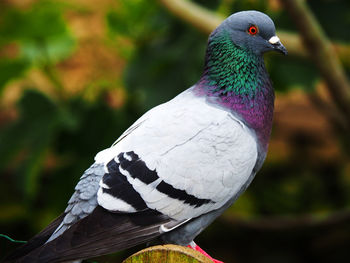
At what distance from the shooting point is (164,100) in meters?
4.80

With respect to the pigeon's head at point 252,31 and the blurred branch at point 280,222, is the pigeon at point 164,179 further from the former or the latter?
the blurred branch at point 280,222

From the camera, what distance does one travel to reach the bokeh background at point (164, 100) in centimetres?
482

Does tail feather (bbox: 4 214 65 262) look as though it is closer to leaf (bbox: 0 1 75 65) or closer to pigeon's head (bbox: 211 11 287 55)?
pigeon's head (bbox: 211 11 287 55)

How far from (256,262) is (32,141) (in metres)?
3.37

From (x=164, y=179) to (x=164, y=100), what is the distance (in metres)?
2.22

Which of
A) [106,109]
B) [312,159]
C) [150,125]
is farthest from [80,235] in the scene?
[312,159]

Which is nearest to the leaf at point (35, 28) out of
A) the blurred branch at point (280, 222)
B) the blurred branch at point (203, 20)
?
the blurred branch at point (203, 20)

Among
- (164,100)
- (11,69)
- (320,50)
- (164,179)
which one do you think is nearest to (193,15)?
(164,100)

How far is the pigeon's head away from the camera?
2871mm

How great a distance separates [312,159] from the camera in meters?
7.96

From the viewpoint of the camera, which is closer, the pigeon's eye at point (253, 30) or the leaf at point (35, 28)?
the pigeon's eye at point (253, 30)

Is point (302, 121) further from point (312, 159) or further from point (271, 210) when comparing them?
point (271, 210)

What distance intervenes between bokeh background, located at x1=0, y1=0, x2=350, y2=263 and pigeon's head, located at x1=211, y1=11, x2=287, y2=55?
1167mm

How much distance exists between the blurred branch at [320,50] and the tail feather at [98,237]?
2001 mm
